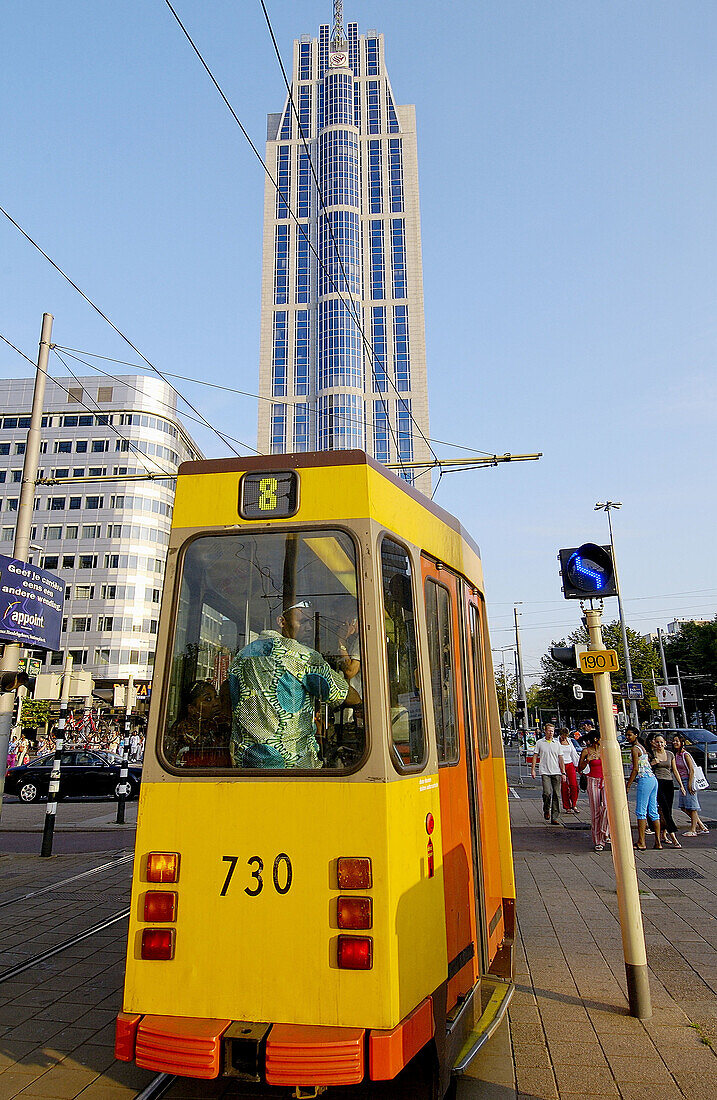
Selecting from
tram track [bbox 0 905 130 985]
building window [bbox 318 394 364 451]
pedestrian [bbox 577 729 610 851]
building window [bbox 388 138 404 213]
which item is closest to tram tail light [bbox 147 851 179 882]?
tram track [bbox 0 905 130 985]

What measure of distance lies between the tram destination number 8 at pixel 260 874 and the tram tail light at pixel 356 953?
326 mm

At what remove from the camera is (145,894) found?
336 centimetres

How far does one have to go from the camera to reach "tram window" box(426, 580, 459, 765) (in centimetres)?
396

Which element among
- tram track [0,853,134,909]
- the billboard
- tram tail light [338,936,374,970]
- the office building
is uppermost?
the office building

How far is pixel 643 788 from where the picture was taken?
10.7m

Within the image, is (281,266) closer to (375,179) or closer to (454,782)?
(375,179)

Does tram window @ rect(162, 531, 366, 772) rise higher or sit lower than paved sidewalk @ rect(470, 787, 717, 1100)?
higher

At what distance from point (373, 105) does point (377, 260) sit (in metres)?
22.5

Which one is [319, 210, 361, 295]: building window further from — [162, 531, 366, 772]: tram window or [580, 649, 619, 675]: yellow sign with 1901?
[162, 531, 366, 772]: tram window

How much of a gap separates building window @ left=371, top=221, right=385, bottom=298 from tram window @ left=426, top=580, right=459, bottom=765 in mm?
83069

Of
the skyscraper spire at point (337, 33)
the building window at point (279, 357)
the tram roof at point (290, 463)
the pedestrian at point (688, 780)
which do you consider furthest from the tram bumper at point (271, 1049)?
the skyscraper spire at point (337, 33)

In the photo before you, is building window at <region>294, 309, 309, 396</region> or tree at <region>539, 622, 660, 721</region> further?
building window at <region>294, 309, 309, 396</region>

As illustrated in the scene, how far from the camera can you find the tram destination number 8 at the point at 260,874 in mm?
3242

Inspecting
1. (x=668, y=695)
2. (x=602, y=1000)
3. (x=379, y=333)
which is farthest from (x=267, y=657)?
(x=379, y=333)
